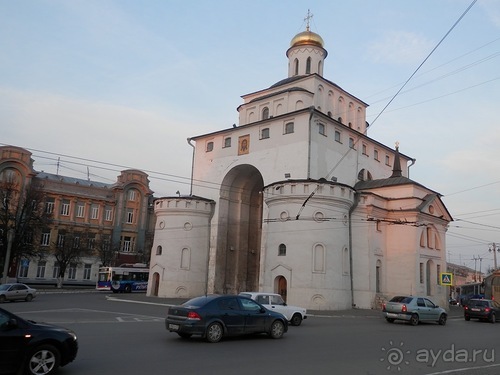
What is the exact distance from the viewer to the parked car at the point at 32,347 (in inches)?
289

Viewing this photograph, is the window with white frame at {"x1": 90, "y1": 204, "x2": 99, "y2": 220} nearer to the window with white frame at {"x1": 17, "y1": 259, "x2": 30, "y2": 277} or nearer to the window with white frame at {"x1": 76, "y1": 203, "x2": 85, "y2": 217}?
the window with white frame at {"x1": 76, "y1": 203, "x2": 85, "y2": 217}

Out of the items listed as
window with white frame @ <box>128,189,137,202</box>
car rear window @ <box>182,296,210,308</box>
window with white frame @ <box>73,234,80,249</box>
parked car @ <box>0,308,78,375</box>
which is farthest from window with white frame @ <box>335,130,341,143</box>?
window with white frame @ <box>128,189,137,202</box>

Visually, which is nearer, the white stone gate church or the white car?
the white car

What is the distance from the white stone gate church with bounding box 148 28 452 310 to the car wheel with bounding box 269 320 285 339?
15746 mm

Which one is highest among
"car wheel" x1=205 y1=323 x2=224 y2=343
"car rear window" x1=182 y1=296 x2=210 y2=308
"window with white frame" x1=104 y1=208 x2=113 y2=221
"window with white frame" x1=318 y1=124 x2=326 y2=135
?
"window with white frame" x1=318 y1=124 x2=326 y2=135

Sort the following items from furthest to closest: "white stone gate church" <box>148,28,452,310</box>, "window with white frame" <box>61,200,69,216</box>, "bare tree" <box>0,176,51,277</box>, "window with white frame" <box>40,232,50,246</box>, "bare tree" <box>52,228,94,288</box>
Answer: "window with white frame" <box>61,200,69,216</box> < "window with white frame" <box>40,232,50,246</box> < "bare tree" <box>52,228,94,288</box> < "bare tree" <box>0,176,51,277</box> < "white stone gate church" <box>148,28,452,310</box>

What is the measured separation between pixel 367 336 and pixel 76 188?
52314mm

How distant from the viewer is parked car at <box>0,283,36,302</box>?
2934 cm

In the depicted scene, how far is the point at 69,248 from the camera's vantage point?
52.8m

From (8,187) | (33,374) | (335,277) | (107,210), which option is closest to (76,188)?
(107,210)

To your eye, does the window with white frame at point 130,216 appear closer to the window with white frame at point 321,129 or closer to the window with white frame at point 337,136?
the window with white frame at point 337,136

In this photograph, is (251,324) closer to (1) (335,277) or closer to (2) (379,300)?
(1) (335,277)

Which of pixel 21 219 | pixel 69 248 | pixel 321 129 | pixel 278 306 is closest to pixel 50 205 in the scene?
pixel 69 248

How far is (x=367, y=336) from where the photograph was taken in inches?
596
